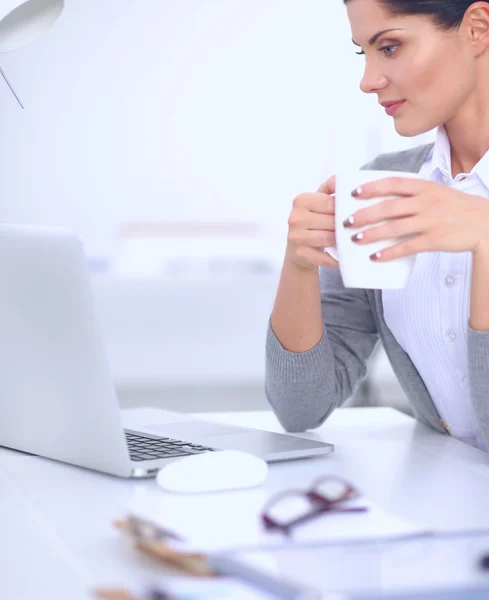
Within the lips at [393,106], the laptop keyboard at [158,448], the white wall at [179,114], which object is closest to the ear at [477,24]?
the lips at [393,106]

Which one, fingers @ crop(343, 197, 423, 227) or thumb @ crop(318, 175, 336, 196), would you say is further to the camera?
thumb @ crop(318, 175, 336, 196)

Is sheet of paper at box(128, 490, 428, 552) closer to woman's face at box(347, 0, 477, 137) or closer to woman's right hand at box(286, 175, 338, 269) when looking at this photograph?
woman's right hand at box(286, 175, 338, 269)

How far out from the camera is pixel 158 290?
3.38 meters

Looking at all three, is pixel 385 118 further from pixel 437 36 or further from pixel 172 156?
pixel 437 36

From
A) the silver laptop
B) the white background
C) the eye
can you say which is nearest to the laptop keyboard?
the silver laptop

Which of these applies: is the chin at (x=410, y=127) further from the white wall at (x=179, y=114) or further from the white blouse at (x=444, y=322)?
the white wall at (x=179, y=114)

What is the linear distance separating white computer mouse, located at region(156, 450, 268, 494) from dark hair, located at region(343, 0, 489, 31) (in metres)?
0.60

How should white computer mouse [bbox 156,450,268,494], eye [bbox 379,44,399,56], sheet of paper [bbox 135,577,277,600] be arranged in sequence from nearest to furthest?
sheet of paper [bbox 135,577,277,600] → white computer mouse [bbox 156,450,268,494] → eye [bbox 379,44,399,56]

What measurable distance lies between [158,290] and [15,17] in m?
2.36

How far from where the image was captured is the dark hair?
3.41ft

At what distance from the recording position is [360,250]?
2.64 ft

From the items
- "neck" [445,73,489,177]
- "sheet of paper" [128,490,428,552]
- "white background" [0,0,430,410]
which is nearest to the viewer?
"sheet of paper" [128,490,428,552]

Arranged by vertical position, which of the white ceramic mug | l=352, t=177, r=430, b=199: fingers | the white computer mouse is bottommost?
the white computer mouse

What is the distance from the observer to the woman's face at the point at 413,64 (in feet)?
3.46
